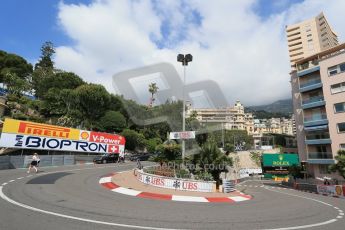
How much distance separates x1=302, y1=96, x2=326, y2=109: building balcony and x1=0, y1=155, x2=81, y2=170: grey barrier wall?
Result: 3602cm

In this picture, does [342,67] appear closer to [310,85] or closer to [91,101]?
[310,85]

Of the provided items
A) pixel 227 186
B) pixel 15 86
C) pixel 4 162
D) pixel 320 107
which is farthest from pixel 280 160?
pixel 15 86

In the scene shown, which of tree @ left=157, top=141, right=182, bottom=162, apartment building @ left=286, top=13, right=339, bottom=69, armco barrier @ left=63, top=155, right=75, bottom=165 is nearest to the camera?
tree @ left=157, top=141, right=182, bottom=162

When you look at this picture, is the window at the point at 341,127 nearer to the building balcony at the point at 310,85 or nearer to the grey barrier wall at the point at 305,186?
the building balcony at the point at 310,85

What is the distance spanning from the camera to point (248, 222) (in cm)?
889

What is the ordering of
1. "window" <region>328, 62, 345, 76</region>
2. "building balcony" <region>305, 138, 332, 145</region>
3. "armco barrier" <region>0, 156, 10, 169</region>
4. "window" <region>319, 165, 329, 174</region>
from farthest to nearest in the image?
1. "window" <region>319, 165, 329, 174</region>
2. "building balcony" <region>305, 138, 332, 145</region>
3. "window" <region>328, 62, 345, 76</region>
4. "armco barrier" <region>0, 156, 10, 169</region>

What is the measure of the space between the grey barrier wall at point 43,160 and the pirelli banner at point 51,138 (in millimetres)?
2912

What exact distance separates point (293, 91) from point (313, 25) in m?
131

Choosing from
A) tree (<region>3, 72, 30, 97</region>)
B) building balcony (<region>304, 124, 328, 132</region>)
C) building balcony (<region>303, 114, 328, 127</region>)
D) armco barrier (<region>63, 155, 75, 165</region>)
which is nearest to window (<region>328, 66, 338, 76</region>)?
building balcony (<region>303, 114, 328, 127</region>)

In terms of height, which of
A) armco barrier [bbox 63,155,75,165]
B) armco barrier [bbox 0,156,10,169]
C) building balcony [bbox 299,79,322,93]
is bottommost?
armco barrier [bbox 0,156,10,169]

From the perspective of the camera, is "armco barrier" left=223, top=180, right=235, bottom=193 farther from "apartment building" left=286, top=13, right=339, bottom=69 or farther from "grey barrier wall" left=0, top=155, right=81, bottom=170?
"apartment building" left=286, top=13, right=339, bottom=69

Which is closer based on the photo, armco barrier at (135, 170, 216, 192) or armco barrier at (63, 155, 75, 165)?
armco barrier at (135, 170, 216, 192)

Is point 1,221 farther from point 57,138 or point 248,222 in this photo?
point 57,138

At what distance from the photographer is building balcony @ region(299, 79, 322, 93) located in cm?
4326
